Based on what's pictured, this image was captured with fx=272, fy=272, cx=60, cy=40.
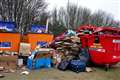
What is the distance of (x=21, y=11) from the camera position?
36500 millimetres

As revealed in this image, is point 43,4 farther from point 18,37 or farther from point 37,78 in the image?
point 37,78

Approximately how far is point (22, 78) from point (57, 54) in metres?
2.85

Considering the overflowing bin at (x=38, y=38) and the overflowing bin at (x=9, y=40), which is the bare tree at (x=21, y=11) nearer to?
the overflowing bin at (x=38, y=38)

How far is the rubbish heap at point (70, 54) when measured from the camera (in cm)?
1034

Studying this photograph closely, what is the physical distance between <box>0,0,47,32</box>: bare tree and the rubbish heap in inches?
867

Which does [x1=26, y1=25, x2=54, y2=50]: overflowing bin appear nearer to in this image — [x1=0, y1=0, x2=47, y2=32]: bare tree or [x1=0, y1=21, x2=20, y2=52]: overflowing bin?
[x1=0, y1=21, x2=20, y2=52]: overflowing bin

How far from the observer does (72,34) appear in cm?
1273

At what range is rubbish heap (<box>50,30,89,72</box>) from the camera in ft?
33.9

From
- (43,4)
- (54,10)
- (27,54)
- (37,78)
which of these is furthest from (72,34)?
(54,10)

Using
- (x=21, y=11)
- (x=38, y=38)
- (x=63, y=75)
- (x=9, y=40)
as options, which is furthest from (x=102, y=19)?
(x=63, y=75)

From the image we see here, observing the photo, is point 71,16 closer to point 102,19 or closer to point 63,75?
point 102,19

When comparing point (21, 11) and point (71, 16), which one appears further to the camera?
point (71, 16)

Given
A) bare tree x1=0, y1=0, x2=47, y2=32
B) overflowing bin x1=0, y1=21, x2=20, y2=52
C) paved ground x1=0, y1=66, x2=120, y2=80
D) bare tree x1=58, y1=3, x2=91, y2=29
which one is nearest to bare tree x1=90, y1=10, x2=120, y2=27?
bare tree x1=58, y1=3, x2=91, y2=29

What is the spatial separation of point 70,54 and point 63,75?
2168 millimetres
